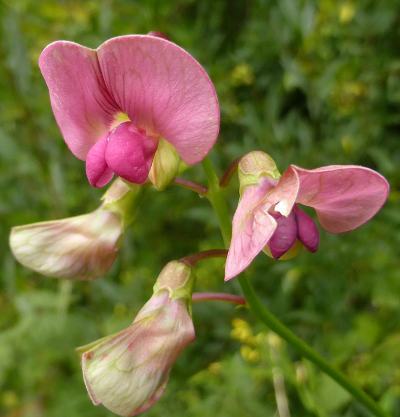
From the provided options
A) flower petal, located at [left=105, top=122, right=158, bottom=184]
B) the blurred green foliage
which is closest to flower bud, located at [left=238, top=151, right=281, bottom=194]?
flower petal, located at [left=105, top=122, right=158, bottom=184]

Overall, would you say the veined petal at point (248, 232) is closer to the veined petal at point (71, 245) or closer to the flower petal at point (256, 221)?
the flower petal at point (256, 221)

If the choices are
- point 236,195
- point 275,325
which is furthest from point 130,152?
point 236,195

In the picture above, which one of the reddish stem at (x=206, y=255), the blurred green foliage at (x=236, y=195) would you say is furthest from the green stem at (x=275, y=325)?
the blurred green foliage at (x=236, y=195)

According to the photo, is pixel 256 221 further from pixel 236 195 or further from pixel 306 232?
pixel 236 195

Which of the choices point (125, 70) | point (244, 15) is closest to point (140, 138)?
point (125, 70)

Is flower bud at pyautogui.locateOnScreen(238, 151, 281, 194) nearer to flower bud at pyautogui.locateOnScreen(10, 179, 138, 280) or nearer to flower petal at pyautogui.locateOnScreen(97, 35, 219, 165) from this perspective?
flower petal at pyautogui.locateOnScreen(97, 35, 219, 165)

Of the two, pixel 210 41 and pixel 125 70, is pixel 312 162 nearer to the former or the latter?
pixel 210 41
